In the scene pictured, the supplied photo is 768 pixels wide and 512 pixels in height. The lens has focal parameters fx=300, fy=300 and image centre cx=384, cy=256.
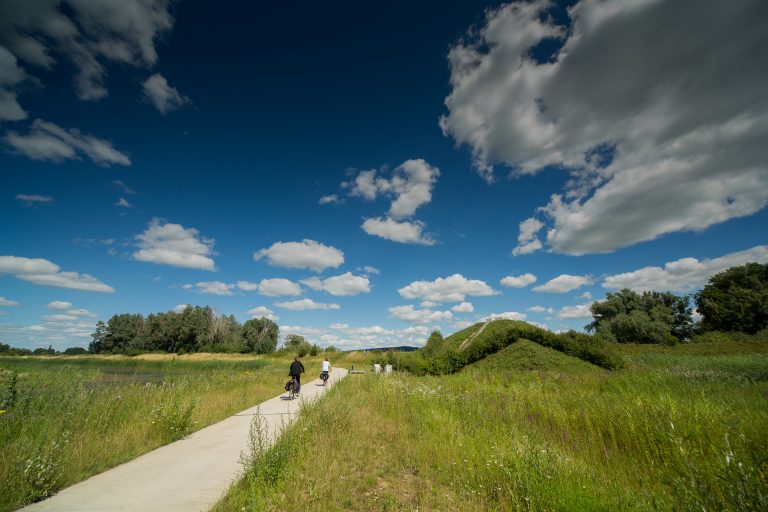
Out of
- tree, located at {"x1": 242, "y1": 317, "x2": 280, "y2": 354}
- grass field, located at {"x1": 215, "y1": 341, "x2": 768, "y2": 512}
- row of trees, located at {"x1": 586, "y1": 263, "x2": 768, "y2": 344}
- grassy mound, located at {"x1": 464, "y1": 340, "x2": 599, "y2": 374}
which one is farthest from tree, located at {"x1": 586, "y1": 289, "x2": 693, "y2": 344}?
tree, located at {"x1": 242, "y1": 317, "x2": 280, "y2": 354}

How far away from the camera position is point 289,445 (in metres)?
5.59

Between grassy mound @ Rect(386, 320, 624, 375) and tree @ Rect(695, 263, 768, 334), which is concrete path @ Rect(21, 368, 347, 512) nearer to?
grassy mound @ Rect(386, 320, 624, 375)

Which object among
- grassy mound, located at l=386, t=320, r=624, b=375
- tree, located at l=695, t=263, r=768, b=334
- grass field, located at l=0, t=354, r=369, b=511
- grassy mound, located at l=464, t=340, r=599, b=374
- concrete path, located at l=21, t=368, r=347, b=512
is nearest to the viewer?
concrete path, located at l=21, t=368, r=347, b=512

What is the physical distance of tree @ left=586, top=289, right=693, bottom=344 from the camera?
42812 millimetres

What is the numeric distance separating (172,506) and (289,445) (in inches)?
79.1

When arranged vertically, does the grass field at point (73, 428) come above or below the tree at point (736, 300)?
below

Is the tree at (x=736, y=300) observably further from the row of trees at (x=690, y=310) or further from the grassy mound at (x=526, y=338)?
the grassy mound at (x=526, y=338)

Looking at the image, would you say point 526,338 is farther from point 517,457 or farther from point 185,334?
point 185,334

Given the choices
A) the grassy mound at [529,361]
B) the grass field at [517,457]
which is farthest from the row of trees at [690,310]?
the grass field at [517,457]

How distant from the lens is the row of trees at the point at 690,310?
4259 centimetres

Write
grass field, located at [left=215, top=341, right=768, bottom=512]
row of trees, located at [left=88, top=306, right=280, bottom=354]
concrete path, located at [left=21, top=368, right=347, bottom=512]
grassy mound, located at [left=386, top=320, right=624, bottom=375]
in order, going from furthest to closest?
row of trees, located at [left=88, top=306, right=280, bottom=354]
grassy mound, located at [left=386, top=320, right=624, bottom=375]
concrete path, located at [left=21, top=368, right=347, bottom=512]
grass field, located at [left=215, top=341, right=768, bottom=512]

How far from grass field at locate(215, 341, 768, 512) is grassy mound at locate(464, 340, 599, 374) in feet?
26.1

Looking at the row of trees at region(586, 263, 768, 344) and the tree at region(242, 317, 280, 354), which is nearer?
the row of trees at region(586, 263, 768, 344)

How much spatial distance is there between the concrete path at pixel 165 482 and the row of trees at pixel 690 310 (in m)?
53.5
